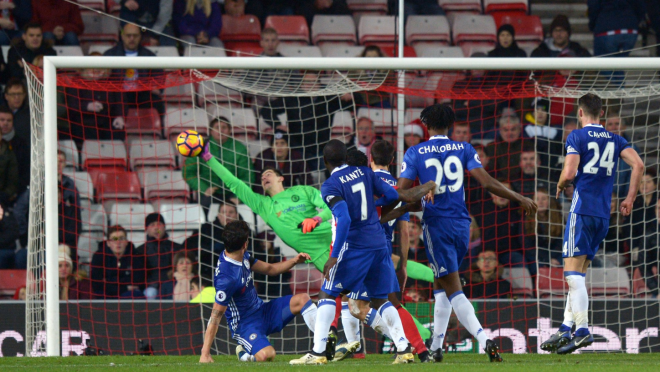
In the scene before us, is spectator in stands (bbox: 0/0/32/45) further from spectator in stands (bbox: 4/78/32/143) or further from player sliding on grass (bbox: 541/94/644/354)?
player sliding on grass (bbox: 541/94/644/354)

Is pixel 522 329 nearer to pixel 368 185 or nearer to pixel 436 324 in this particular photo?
pixel 436 324

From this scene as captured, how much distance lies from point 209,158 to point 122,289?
9.86 ft

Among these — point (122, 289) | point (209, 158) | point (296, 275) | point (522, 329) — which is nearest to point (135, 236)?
point (122, 289)

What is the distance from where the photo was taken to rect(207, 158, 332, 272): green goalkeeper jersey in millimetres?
8223

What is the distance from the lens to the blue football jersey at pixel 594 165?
22.2ft

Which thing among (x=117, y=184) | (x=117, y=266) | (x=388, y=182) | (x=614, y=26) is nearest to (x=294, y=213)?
(x=388, y=182)

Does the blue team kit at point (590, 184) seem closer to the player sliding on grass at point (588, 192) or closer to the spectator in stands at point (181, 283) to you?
the player sliding on grass at point (588, 192)

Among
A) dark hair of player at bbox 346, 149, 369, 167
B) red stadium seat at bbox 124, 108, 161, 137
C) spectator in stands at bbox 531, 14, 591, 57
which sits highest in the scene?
spectator in stands at bbox 531, 14, 591, 57

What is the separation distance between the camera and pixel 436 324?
659 centimetres

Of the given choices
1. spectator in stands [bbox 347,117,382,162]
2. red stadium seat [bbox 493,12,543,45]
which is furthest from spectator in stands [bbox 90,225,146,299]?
red stadium seat [bbox 493,12,543,45]

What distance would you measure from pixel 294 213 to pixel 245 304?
1.39m

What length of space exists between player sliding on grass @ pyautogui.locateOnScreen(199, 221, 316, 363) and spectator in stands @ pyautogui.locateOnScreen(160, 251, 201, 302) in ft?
7.38

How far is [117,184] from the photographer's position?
35.6ft

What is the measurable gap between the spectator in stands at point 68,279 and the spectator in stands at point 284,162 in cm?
221
